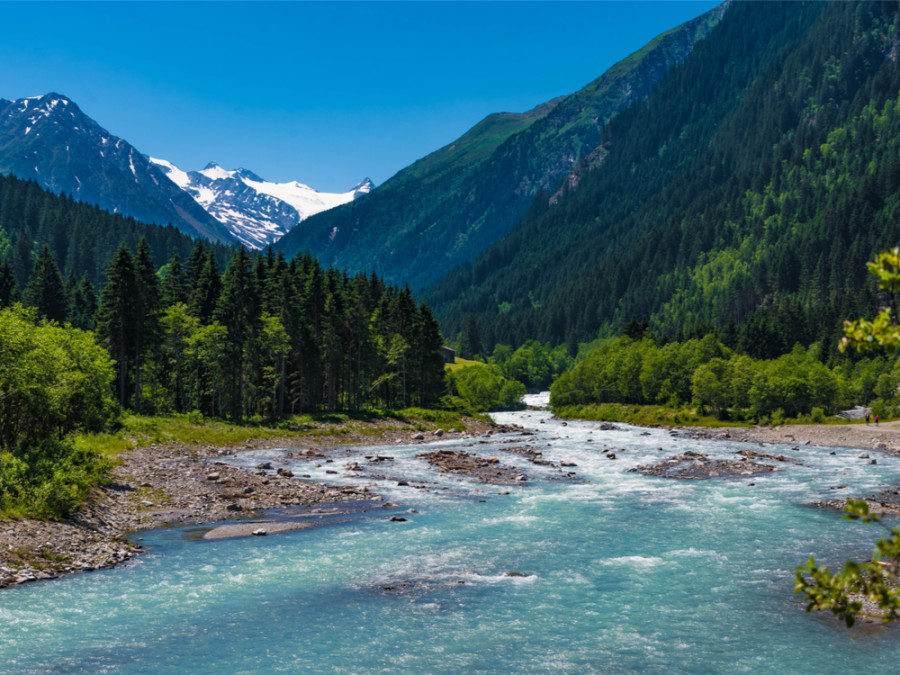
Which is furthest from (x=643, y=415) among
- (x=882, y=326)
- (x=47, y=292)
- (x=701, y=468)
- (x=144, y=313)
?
(x=882, y=326)

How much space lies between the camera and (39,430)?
133 ft

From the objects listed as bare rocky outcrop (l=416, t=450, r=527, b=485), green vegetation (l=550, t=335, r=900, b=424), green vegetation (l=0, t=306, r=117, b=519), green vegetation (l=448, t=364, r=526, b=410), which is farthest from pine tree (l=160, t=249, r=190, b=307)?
green vegetation (l=550, t=335, r=900, b=424)

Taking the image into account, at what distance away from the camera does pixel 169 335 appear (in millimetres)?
78562

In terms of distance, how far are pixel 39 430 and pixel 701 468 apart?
49.4 m

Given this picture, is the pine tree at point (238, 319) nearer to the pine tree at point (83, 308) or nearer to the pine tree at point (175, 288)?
the pine tree at point (175, 288)

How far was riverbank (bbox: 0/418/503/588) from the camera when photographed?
2364 cm

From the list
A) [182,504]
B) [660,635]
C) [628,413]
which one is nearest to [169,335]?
[182,504]

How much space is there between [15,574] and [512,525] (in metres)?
21.3

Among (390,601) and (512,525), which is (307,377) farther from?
(390,601)

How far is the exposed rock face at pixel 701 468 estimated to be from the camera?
168 ft

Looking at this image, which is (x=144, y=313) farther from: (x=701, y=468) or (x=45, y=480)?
(x=701, y=468)

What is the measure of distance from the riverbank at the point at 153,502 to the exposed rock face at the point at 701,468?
82.6ft

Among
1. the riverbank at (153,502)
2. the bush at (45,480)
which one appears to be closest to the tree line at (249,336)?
the riverbank at (153,502)

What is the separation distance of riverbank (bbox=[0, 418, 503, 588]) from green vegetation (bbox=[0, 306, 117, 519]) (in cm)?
112
